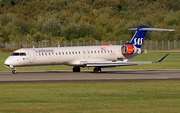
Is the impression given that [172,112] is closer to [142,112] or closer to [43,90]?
[142,112]

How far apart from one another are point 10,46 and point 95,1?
7388 cm

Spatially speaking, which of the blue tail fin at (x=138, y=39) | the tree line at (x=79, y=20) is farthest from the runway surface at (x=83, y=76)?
the tree line at (x=79, y=20)

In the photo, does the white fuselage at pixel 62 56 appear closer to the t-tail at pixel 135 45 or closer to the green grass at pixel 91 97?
the t-tail at pixel 135 45

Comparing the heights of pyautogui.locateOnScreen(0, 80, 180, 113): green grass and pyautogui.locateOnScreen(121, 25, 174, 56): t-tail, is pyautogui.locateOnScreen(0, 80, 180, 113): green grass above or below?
below

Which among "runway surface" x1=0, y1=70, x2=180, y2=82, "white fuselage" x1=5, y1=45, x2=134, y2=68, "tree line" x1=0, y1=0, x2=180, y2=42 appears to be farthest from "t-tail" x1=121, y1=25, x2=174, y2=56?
"tree line" x1=0, y1=0, x2=180, y2=42

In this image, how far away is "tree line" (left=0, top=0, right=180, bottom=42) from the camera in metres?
120

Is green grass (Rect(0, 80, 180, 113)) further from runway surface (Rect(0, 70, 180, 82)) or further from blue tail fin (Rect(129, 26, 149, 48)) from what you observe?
blue tail fin (Rect(129, 26, 149, 48))

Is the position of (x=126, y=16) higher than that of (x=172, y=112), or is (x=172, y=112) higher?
(x=126, y=16)

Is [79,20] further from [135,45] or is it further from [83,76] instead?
[83,76]

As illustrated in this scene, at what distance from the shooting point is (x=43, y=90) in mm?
33531

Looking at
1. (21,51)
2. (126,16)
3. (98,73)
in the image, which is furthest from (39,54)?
(126,16)

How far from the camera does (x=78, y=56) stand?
51.8 meters

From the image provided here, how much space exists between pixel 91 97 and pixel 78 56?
21.8 metres

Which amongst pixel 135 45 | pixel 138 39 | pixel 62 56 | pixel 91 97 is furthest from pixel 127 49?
pixel 91 97
